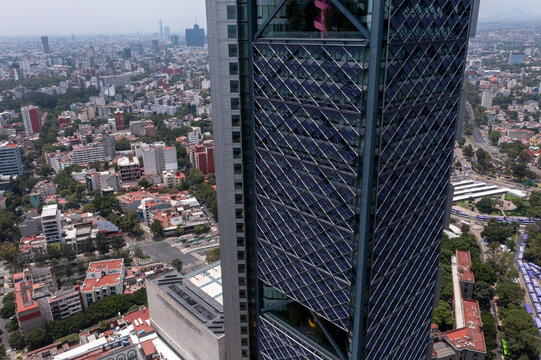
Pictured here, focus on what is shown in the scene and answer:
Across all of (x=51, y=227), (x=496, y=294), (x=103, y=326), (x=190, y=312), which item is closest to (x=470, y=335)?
(x=496, y=294)

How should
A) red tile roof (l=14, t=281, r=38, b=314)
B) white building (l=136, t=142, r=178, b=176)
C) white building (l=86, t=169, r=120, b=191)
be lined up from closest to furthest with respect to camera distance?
red tile roof (l=14, t=281, r=38, b=314)
white building (l=86, t=169, r=120, b=191)
white building (l=136, t=142, r=178, b=176)

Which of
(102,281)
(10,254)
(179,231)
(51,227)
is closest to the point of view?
(102,281)

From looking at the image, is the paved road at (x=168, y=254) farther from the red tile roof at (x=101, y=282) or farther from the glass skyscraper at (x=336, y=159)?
the glass skyscraper at (x=336, y=159)

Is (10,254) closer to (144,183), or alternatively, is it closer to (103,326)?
(103,326)

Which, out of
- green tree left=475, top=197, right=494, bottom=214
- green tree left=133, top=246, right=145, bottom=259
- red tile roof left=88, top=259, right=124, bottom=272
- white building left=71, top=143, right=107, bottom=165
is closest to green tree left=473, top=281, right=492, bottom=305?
green tree left=475, top=197, right=494, bottom=214

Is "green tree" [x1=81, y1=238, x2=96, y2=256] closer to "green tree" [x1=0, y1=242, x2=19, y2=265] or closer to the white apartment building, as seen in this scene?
"green tree" [x1=0, y1=242, x2=19, y2=265]

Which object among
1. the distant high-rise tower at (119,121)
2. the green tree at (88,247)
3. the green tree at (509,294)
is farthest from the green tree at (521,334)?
the distant high-rise tower at (119,121)

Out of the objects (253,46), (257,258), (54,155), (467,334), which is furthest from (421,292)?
(54,155)
